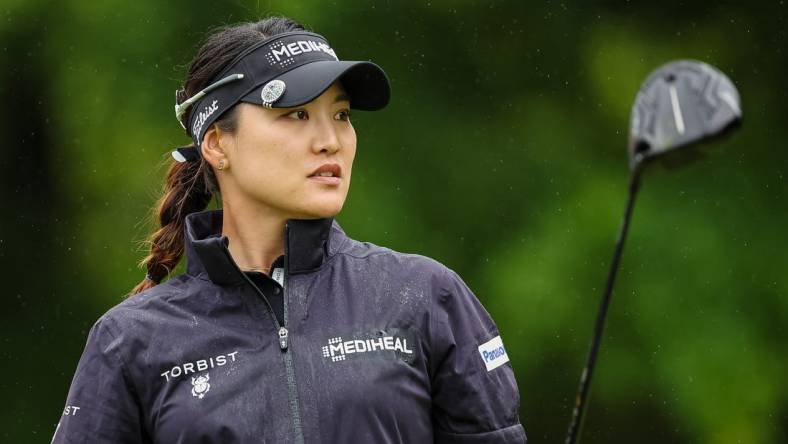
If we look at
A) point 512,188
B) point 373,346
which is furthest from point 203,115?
point 512,188

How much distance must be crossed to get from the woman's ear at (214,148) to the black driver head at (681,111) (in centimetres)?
129

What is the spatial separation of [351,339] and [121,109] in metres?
3.32

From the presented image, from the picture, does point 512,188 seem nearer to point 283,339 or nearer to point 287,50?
point 287,50

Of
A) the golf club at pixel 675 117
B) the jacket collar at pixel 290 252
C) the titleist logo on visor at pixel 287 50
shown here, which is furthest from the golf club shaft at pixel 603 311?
the titleist logo on visor at pixel 287 50

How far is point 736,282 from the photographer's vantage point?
5.68 meters

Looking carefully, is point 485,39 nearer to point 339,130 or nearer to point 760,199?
point 760,199

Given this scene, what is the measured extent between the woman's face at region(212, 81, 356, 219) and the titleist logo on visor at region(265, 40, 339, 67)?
12 cm

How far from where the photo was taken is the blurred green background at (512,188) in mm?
5613

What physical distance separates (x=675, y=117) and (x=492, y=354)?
1.03m

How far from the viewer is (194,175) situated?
10.1 feet

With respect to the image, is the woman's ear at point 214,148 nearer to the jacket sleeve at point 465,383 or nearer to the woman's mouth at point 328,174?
the woman's mouth at point 328,174

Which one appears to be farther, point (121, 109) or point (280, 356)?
point (121, 109)

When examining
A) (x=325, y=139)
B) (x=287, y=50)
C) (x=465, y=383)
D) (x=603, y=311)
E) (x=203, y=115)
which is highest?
(x=287, y=50)

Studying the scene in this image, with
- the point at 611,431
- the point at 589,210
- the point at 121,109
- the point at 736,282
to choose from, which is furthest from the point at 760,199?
the point at 121,109
